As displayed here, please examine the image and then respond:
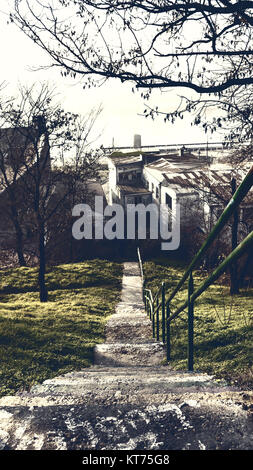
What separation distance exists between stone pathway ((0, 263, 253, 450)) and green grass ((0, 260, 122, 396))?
124 cm

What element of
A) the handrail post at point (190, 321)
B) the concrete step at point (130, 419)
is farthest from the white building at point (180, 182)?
the concrete step at point (130, 419)

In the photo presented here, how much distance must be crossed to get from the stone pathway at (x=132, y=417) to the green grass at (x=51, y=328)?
124cm

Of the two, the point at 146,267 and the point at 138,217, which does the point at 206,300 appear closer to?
the point at 146,267

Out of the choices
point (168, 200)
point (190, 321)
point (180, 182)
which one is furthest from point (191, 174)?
point (190, 321)

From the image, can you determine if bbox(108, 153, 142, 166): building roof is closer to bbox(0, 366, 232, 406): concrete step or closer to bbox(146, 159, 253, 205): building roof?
bbox(146, 159, 253, 205): building roof

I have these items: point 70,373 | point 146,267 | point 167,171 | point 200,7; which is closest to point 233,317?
point 70,373

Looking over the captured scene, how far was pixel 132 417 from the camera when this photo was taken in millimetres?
2869

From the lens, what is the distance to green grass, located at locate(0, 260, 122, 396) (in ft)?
17.6

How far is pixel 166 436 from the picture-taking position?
2.57 m

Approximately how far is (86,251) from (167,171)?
35.9 ft

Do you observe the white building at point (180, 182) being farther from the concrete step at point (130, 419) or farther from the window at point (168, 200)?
the concrete step at point (130, 419)

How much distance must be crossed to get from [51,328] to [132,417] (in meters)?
6.02

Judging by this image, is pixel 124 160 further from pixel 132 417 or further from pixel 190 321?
pixel 132 417

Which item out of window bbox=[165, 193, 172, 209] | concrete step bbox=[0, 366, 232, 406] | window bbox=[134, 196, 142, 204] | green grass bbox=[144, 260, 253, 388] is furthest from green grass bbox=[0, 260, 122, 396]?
window bbox=[134, 196, 142, 204]
